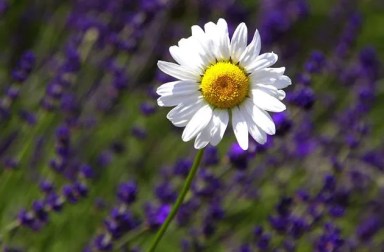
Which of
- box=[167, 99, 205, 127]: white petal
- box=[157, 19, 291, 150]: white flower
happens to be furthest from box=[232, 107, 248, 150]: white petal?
box=[167, 99, 205, 127]: white petal

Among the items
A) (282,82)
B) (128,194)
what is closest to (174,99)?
(282,82)

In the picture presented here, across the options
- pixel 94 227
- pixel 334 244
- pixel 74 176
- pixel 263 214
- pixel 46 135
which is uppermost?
pixel 46 135

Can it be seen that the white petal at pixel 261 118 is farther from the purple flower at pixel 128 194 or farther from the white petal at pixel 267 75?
the purple flower at pixel 128 194

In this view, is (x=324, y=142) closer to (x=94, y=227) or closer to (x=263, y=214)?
(x=263, y=214)

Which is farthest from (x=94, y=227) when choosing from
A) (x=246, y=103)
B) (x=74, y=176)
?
(x=246, y=103)

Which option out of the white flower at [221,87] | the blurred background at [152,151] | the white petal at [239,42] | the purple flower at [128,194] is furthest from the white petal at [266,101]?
the purple flower at [128,194]

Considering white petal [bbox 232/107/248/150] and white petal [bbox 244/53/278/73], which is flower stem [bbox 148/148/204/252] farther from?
white petal [bbox 244/53/278/73]

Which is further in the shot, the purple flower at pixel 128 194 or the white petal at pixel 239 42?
the purple flower at pixel 128 194
